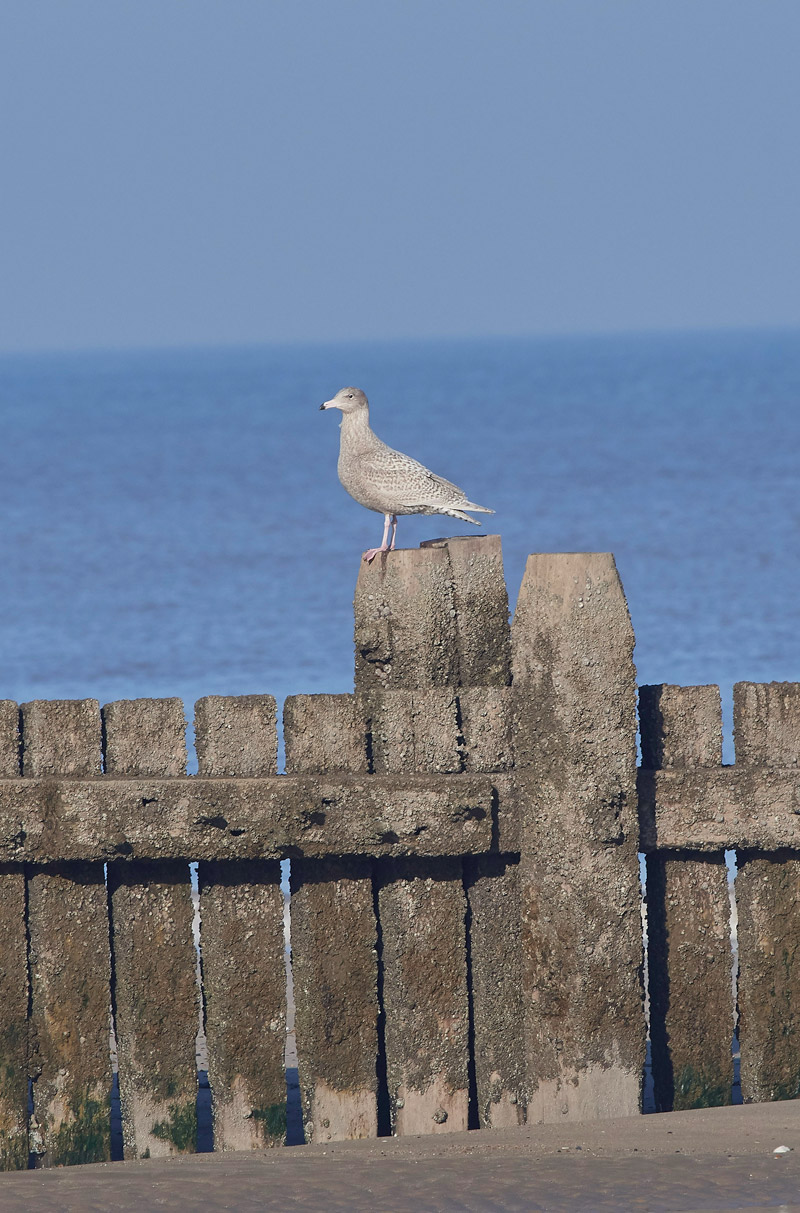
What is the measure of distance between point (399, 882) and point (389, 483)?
73.8 inches

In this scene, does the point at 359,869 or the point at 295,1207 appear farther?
the point at 359,869

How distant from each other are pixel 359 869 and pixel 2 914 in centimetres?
129

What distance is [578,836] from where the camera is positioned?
650cm

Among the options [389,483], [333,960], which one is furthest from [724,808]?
[389,483]

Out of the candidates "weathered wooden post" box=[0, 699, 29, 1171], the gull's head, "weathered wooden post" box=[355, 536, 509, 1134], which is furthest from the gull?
"weathered wooden post" box=[0, 699, 29, 1171]

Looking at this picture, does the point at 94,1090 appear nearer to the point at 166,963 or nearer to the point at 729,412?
the point at 166,963

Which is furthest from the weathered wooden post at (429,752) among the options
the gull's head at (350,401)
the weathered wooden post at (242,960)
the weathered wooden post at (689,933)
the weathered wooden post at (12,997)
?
the gull's head at (350,401)

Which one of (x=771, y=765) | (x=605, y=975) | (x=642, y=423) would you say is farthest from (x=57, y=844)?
(x=642, y=423)

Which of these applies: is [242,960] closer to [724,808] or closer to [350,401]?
[724,808]

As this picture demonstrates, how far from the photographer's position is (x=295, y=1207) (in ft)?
18.1

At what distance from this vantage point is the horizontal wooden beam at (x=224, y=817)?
6.28 metres

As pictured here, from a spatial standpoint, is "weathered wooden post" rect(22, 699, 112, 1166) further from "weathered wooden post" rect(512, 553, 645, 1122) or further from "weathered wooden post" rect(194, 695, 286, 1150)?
"weathered wooden post" rect(512, 553, 645, 1122)

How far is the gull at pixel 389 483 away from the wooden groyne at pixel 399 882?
36.2 inches

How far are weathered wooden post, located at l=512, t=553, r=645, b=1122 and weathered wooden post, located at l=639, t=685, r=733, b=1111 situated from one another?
0.20 m
